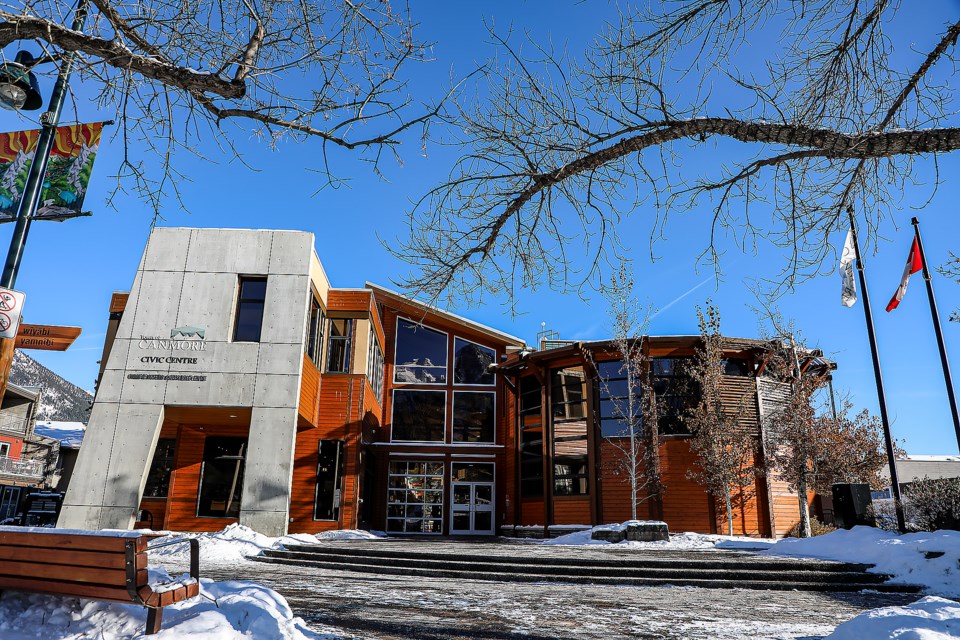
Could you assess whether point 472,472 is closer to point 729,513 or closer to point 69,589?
point 729,513

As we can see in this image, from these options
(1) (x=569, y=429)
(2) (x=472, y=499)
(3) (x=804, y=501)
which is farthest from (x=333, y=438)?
(3) (x=804, y=501)

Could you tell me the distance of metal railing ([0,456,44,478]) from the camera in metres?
31.7

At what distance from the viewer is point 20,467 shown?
33219mm

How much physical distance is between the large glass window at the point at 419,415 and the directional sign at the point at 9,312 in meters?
18.3

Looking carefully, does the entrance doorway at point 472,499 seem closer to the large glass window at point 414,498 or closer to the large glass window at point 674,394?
the large glass window at point 414,498

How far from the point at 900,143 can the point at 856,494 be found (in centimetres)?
1133

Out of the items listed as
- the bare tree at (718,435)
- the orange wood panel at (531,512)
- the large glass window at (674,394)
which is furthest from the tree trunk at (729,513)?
the orange wood panel at (531,512)

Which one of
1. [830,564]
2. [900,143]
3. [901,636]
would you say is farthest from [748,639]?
[830,564]

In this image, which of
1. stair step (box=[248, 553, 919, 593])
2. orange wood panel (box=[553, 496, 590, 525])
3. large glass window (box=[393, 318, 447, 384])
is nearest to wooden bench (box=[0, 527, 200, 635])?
stair step (box=[248, 553, 919, 593])

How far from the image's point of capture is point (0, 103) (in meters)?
4.19

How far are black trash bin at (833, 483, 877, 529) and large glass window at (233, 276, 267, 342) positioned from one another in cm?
1425

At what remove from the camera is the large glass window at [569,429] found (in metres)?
19.8

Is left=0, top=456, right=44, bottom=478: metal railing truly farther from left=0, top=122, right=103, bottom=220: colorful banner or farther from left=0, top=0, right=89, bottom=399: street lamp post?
left=0, top=0, right=89, bottom=399: street lamp post

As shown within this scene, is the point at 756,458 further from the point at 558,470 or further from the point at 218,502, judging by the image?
the point at 218,502
